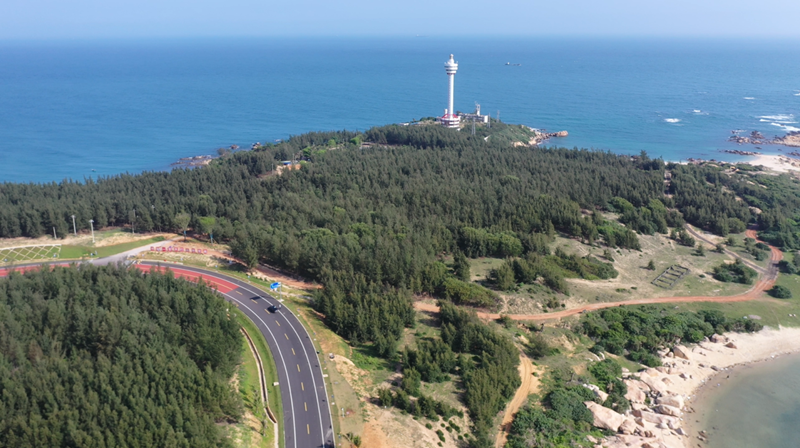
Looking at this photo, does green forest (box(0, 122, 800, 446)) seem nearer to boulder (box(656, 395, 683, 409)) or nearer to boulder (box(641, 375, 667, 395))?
boulder (box(641, 375, 667, 395))

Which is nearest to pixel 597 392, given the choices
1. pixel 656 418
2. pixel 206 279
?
pixel 656 418

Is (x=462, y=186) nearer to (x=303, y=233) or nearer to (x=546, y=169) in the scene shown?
(x=546, y=169)

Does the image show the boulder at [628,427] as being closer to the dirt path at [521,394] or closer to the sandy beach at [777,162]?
the dirt path at [521,394]

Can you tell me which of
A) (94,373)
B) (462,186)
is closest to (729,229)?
(462,186)

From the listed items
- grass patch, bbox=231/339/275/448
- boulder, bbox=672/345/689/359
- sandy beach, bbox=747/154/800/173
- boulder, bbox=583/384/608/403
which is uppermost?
sandy beach, bbox=747/154/800/173

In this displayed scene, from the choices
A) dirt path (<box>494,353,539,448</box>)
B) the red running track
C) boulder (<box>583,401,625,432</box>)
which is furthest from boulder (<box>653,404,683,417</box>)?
the red running track

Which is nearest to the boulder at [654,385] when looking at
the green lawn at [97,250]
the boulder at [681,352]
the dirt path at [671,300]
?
the boulder at [681,352]
